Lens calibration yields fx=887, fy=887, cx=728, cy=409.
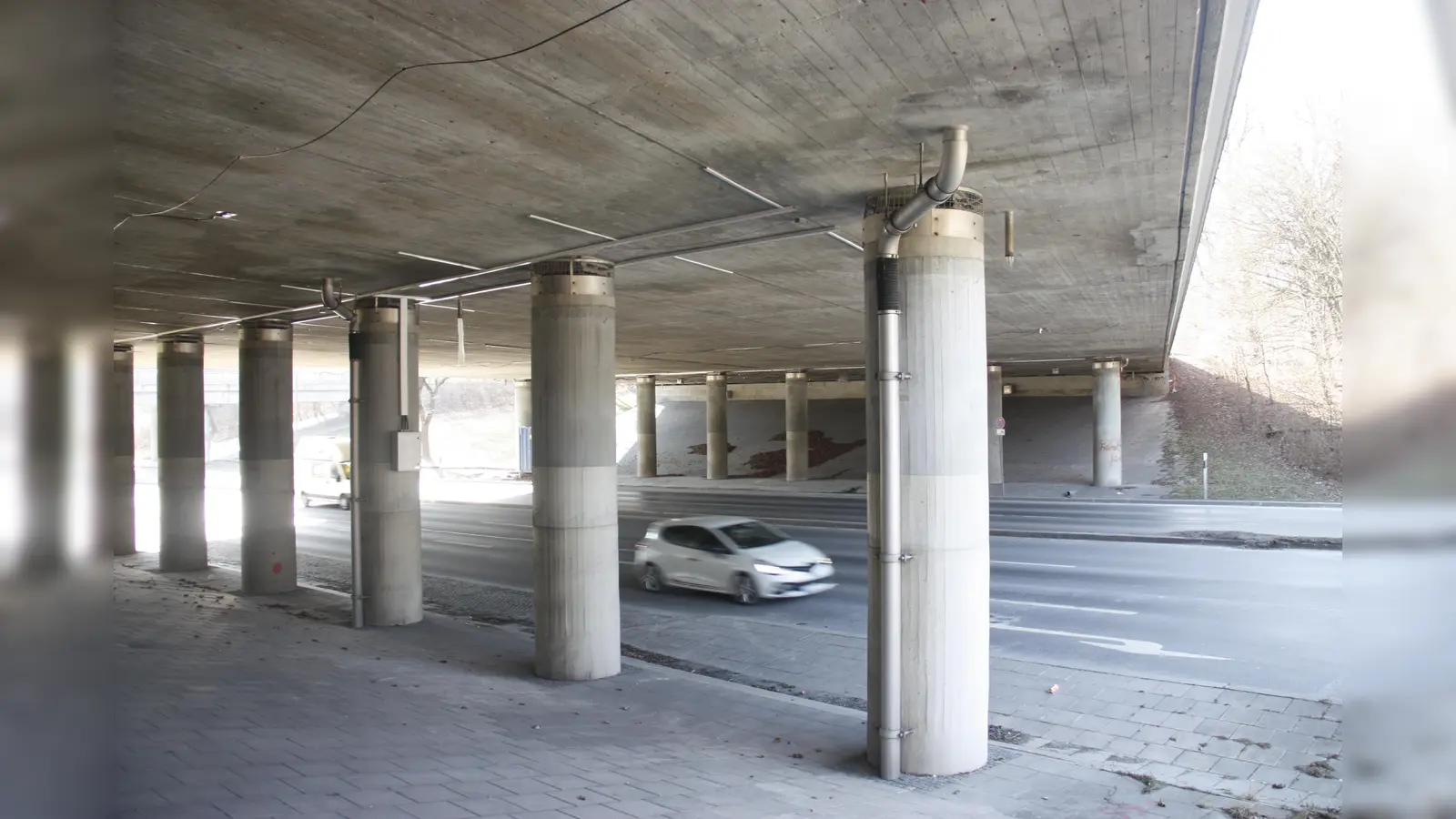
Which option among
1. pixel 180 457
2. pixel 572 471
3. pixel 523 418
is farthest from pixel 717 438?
pixel 572 471

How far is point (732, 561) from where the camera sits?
15953 millimetres

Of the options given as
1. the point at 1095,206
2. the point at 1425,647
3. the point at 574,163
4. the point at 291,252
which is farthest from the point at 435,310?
the point at 1425,647

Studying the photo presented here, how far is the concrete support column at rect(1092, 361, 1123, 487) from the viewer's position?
124 ft

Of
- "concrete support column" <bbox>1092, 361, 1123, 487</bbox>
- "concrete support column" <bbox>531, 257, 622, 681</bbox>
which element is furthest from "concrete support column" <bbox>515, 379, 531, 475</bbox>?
"concrete support column" <bbox>531, 257, 622, 681</bbox>

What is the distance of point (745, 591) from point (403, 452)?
6302 mm

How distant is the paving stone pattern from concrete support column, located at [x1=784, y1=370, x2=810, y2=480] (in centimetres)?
3179

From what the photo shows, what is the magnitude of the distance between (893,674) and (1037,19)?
207 inches

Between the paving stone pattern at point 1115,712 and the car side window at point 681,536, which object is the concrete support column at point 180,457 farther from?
the paving stone pattern at point 1115,712

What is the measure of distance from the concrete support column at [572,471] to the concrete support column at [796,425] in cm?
3337

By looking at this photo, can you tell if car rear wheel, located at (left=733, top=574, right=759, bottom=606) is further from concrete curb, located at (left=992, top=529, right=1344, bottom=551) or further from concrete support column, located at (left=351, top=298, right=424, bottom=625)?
concrete curb, located at (left=992, top=529, right=1344, bottom=551)

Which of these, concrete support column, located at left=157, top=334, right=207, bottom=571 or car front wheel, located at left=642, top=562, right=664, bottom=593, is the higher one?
concrete support column, located at left=157, top=334, right=207, bottom=571

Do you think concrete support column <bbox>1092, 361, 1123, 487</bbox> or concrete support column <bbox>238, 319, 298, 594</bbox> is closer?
concrete support column <bbox>238, 319, 298, 594</bbox>

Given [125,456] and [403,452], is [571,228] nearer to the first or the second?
[403,452]

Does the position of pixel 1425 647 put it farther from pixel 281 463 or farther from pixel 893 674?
pixel 281 463
